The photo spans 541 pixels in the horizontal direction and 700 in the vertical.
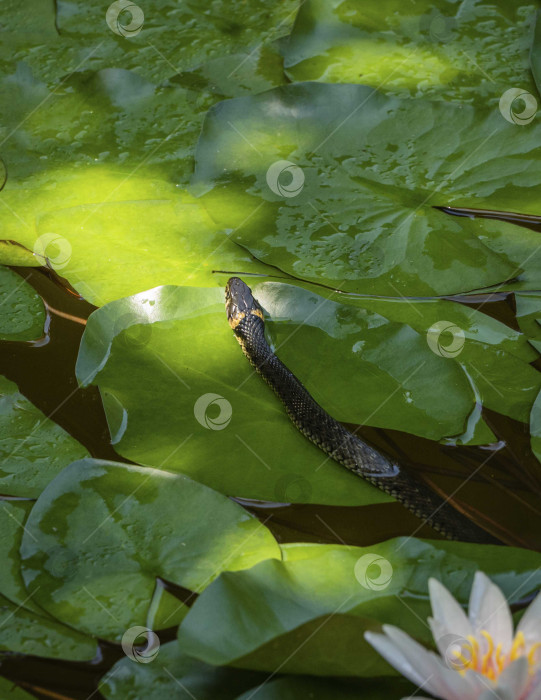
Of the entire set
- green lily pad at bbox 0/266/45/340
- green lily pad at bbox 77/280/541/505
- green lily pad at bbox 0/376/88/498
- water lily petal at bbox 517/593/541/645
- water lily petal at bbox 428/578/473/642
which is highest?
green lily pad at bbox 0/266/45/340

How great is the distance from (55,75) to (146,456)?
8.41 ft

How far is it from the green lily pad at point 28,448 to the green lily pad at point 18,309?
1.05ft

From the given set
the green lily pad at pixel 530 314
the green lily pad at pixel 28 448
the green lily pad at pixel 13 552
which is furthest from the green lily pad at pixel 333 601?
the green lily pad at pixel 530 314

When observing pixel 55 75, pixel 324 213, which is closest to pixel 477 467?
pixel 324 213

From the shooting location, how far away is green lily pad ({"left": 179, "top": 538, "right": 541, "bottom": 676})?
65.9 inches

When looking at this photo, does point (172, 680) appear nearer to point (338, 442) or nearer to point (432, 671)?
point (432, 671)

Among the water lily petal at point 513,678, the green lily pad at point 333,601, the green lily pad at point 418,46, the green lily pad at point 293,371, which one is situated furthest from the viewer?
the green lily pad at point 418,46

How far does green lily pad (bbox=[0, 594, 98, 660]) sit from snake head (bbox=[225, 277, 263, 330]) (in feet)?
4.15

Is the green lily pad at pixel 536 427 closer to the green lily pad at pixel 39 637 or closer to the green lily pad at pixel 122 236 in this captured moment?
the green lily pad at pixel 122 236

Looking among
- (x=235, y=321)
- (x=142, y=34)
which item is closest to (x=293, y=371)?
(x=235, y=321)

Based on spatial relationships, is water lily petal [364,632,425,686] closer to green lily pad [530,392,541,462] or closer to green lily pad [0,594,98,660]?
green lily pad [0,594,98,660]

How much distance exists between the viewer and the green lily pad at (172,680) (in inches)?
68.1

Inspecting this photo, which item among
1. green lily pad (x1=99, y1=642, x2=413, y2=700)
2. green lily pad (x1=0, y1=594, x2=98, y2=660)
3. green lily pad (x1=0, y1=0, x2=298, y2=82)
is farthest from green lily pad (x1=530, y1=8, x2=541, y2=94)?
green lily pad (x1=0, y1=594, x2=98, y2=660)

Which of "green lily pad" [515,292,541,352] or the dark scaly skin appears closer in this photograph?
the dark scaly skin
